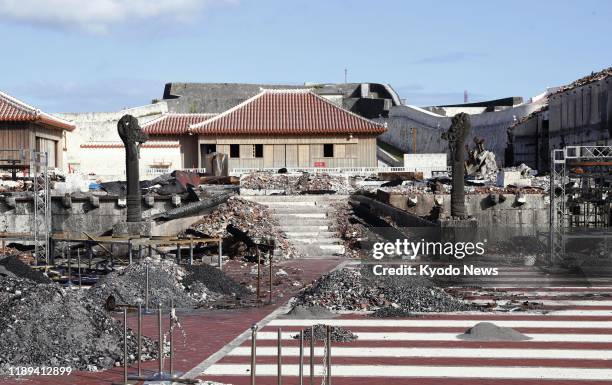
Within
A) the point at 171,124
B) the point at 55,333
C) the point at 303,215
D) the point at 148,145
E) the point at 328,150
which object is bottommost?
the point at 55,333

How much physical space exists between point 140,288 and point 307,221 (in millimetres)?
14718

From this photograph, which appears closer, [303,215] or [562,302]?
[562,302]

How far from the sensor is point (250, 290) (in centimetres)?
2173

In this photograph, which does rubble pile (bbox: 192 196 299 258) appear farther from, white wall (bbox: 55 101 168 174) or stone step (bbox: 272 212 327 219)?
white wall (bbox: 55 101 168 174)

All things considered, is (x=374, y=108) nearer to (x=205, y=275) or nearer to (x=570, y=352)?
(x=205, y=275)

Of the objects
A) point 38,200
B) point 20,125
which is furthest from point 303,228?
point 20,125

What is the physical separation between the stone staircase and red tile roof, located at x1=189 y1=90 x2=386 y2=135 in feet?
49.5

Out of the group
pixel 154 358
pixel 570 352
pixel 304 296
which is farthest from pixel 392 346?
pixel 304 296

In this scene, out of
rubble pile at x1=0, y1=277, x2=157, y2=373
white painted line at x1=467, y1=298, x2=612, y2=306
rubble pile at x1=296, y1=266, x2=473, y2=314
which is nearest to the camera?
rubble pile at x1=0, y1=277, x2=157, y2=373

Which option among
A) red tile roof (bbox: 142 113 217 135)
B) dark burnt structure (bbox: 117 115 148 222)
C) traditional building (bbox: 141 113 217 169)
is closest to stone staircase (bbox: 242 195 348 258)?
dark burnt structure (bbox: 117 115 148 222)

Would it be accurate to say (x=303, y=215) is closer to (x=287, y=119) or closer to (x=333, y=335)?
(x=287, y=119)

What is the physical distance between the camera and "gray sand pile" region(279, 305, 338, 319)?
57.6 feet

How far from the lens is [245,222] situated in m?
33.1

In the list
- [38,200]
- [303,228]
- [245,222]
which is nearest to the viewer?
[38,200]
